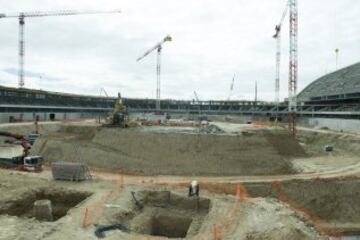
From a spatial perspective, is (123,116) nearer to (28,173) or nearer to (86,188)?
(28,173)

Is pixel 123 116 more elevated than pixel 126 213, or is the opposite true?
pixel 123 116

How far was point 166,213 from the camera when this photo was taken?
2858 cm

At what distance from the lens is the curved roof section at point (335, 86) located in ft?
362

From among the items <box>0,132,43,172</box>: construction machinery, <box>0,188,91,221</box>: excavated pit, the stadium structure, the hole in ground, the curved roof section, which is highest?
the curved roof section

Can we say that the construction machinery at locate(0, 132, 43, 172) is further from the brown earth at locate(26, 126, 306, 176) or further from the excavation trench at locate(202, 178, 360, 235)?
the excavation trench at locate(202, 178, 360, 235)

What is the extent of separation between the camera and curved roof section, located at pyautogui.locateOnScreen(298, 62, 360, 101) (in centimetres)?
11034

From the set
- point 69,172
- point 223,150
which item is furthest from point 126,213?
point 223,150

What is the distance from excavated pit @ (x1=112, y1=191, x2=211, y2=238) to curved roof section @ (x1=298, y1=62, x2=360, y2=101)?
83346mm

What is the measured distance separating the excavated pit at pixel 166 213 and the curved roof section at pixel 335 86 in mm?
83346

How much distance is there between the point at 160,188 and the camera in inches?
1237

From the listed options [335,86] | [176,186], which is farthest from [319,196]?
[335,86]

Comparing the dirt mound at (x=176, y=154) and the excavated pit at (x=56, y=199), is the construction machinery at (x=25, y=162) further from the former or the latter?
the excavated pit at (x=56, y=199)

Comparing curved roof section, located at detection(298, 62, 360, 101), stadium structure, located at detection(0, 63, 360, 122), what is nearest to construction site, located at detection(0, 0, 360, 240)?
stadium structure, located at detection(0, 63, 360, 122)

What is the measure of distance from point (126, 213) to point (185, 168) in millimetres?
17652
